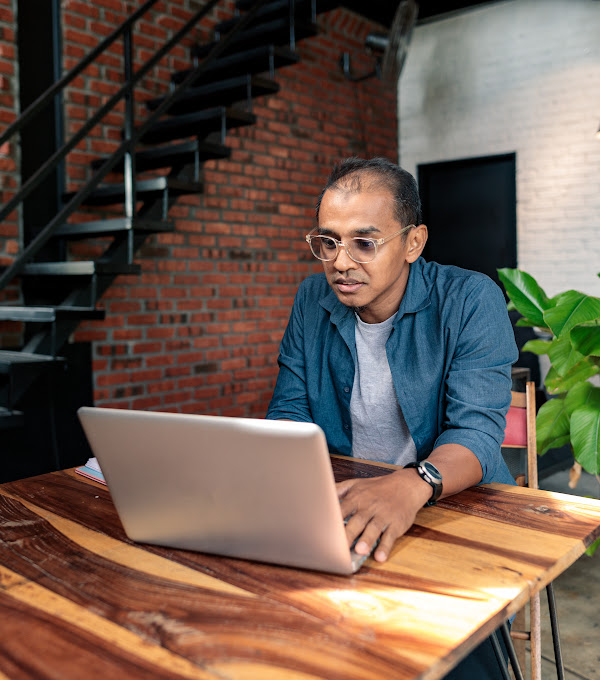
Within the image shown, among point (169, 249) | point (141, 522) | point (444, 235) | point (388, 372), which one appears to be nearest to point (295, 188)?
point (169, 249)

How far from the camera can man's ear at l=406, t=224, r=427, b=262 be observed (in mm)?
1487

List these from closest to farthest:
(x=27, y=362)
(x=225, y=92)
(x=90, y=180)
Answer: (x=27, y=362) < (x=90, y=180) < (x=225, y=92)

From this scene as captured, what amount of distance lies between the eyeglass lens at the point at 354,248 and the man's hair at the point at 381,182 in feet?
0.31

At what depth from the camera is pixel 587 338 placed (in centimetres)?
193

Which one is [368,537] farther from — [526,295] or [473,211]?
[473,211]

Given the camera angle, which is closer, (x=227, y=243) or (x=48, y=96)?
(x=48, y=96)

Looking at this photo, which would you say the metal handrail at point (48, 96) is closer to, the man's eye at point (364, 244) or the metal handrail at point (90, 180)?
the metal handrail at point (90, 180)

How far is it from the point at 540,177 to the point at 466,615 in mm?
4777

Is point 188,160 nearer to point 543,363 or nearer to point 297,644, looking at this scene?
point 297,644

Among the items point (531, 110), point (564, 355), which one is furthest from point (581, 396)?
point (531, 110)

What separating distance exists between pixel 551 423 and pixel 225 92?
2161 millimetres

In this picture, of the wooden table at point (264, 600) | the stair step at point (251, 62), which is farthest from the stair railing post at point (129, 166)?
the wooden table at point (264, 600)

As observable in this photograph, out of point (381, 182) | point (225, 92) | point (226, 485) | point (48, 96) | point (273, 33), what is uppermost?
point (273, 33)

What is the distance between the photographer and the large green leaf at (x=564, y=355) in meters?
1.93
